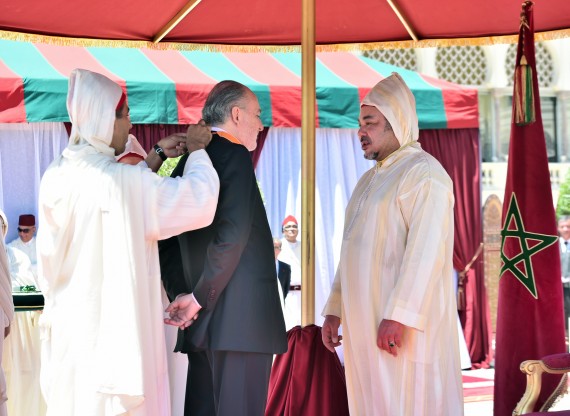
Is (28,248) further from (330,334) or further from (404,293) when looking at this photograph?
(404,293)

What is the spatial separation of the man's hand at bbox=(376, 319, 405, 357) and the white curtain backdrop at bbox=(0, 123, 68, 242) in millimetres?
6599

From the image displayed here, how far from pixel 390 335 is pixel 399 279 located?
23cm

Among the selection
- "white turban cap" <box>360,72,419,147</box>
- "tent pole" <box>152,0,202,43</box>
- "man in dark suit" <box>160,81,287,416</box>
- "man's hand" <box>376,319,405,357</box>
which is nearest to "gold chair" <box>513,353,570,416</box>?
"man's hand" <box>376,319,405,357</box>

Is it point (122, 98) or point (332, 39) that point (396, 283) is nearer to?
point (122, 98)

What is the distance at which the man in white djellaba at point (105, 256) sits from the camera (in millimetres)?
3031

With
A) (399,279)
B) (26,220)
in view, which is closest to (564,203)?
(26,220)

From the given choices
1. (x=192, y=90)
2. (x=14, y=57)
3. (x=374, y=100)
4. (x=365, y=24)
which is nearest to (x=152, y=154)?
(x=374, y=100)

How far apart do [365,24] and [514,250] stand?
1581 mm

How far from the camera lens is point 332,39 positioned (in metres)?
5.58

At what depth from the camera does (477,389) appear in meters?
9.16

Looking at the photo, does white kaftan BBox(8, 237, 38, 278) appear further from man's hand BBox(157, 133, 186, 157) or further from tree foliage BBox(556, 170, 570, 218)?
tree foliage BBox(556, 170, 570, 218)

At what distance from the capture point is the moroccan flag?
194 inches

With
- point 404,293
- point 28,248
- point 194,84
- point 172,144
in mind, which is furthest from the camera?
point 194,84

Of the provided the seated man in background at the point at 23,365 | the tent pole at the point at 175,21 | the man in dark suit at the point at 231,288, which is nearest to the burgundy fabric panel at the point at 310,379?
the man in dark suit at the point at 231,288
